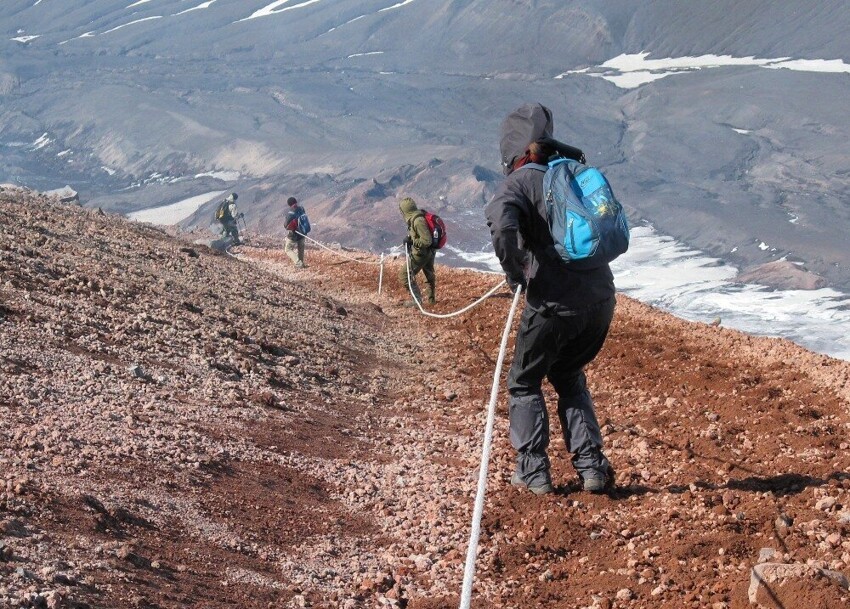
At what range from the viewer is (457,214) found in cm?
6994

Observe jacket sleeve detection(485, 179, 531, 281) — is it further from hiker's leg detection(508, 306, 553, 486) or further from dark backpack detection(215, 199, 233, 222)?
dark backpack detection(215, 199, 233, 222)

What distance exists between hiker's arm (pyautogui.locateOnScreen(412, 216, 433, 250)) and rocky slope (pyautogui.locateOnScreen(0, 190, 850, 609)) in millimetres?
2876

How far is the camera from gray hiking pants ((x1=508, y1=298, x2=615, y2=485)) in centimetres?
479

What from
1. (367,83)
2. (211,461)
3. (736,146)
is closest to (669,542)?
(211,461)

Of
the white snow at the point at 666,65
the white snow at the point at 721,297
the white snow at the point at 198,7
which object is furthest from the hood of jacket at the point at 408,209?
the white snow at the point at 198,7

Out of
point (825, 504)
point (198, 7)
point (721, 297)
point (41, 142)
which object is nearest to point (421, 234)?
point (825, 504)

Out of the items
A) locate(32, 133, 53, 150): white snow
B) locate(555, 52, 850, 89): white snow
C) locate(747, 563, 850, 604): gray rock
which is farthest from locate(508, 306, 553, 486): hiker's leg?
locate(32, 133, 53, 150): white snow

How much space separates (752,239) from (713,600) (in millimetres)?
63898

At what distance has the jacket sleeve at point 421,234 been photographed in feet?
40.5

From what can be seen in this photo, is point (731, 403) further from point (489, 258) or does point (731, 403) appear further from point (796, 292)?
point (489, 258)

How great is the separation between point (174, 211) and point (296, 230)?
6543 cm

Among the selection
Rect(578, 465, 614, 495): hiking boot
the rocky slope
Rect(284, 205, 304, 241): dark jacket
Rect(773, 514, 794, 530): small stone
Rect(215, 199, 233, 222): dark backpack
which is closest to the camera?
the rocky slope

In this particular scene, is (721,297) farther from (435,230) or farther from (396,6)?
(396,6)

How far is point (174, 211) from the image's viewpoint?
80188mm
